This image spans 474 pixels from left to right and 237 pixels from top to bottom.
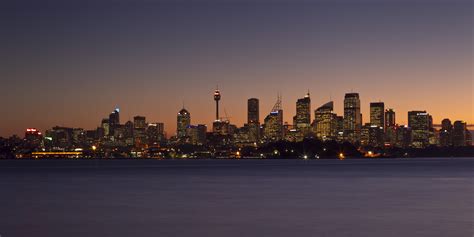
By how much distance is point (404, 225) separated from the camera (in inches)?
1428

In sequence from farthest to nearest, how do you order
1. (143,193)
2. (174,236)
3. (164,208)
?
(143,193), (164,208), (174,236)

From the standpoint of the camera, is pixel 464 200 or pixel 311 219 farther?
pixel 464 200

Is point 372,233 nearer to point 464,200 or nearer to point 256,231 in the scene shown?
point 256,231

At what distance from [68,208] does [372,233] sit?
21.6 m

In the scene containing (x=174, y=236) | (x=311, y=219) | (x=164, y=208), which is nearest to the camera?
(x=174, y=236)

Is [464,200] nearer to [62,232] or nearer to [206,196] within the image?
[206,196]

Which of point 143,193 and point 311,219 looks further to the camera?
point 143,193

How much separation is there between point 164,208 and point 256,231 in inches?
538

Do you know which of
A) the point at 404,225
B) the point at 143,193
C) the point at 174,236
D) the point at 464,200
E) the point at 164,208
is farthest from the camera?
the point at 143,193

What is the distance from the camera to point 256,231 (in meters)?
34.6

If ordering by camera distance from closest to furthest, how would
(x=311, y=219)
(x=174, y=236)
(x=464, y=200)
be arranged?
1. (x=174, y=236)
2. (x=311, y=219)
3. (x=464, y=200)

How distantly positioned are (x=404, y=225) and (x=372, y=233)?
3237 millimetres

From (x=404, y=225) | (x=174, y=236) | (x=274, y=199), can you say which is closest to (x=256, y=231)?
(x=174, y=236)

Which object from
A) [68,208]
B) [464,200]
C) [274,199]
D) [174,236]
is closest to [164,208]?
[68,208]
